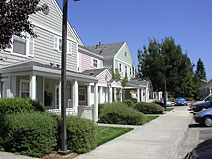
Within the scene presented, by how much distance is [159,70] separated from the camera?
3234cm

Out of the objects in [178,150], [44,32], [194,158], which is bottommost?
[178,150]

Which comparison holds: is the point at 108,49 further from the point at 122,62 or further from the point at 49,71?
the point at 49,71

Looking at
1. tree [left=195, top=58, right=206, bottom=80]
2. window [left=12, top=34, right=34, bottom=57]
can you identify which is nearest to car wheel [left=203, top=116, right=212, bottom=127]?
window [left=12, top=34, right=34, bottom=57]

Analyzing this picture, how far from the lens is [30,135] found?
21.0 feet

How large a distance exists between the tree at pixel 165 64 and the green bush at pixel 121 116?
18.8 metres

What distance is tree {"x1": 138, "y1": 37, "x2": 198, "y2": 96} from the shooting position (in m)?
31.9

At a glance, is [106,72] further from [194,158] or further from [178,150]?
[194,158]

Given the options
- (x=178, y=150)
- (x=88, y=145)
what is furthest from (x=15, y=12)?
(x=178, y=150)

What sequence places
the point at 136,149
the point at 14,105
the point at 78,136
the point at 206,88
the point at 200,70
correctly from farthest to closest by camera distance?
the point at 200,70 → the point at 206,88 → the point at 14,105 → the point at 136,149 → the point at 78,136

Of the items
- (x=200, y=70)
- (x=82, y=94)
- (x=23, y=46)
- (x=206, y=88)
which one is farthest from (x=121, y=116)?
(x=200, y=70)

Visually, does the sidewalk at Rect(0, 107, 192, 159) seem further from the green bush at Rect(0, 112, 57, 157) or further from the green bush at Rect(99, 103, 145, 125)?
the green bush at Rect(99, 103, 145, 125)

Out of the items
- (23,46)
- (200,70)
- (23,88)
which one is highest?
(200,70)

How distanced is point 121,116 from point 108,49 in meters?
17.6

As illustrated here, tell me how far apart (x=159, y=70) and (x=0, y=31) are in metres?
28.9
